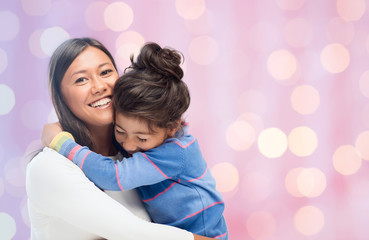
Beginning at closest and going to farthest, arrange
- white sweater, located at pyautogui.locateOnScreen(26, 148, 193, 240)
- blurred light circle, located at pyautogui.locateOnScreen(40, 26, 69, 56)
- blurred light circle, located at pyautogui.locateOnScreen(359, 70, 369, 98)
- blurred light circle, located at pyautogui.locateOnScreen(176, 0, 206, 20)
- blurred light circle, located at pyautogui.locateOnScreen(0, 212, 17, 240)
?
white sweater, located at pyautogui.locateOnScreen(26, 148, 193, 240), blurred light circle, located at pyautogui.locateOnScreen(40, 26, 69, 56), blurred light circle, located at pyautogui.locateOnScreen(0, 212, 17, 240), blurred light circle, located at pyautogui.locateOnScreen(176, 0, 206, 20), blurred light circle, located at pyautogui.locateOnScreen(359, 70, 369, 98)

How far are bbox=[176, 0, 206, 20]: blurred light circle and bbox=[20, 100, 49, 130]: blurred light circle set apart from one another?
36.9 inches

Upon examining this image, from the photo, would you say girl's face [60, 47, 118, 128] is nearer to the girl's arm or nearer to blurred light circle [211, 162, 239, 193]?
the girl's arm

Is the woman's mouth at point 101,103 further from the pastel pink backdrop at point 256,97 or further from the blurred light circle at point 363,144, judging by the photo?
the blurred light circle at point 363,144

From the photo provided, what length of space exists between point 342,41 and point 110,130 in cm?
191

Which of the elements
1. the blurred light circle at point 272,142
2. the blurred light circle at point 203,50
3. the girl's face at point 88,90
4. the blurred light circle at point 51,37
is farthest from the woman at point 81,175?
the blurred light circle at point 272,142

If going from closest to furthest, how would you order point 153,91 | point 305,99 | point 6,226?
1. point 153,91
2. point 6,226
3. point 305,99

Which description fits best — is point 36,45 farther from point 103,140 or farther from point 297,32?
point 297,32

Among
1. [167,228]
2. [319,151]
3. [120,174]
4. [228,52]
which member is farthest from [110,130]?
[319,151]

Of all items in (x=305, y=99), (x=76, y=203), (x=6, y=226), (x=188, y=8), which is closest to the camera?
(x=76, y=203)

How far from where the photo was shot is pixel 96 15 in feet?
7.97

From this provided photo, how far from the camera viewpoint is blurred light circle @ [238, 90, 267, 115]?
8.95 feet

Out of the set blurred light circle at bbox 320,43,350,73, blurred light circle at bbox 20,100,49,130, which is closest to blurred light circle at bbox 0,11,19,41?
blurred light circle at bbox 20,100,49,130

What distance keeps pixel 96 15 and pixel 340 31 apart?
1.54 metres

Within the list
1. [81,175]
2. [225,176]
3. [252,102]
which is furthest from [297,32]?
[81,175]
